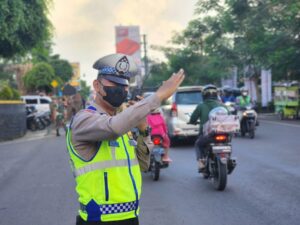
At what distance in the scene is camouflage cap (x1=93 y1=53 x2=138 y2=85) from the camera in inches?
119

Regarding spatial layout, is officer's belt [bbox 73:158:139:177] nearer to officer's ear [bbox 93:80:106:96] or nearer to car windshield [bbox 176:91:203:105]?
officer's ear [bbox 93:80:106:96]

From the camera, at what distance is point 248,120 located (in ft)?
57.9

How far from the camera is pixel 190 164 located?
11.8 metres

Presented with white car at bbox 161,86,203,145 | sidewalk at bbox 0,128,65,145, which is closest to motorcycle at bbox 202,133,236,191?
white car at bbox 161,86,203,145

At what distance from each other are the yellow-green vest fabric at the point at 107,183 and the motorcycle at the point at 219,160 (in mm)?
5398

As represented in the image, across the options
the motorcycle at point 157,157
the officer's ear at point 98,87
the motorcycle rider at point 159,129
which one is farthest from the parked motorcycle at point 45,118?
the officer's ear at point 98,87

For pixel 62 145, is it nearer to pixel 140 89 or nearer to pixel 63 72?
pixel 140 89

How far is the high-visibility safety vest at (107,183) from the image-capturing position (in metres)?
2.87

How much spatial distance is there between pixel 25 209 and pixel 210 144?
3.03 m

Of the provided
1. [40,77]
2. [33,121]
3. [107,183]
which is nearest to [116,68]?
[107,183]

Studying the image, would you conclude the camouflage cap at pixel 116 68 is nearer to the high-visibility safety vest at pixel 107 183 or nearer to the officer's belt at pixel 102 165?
the high-visibility safety vest at pixel 107 183

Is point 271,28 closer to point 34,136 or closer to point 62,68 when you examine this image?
point 34,136


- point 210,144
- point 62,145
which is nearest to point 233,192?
point 210,144

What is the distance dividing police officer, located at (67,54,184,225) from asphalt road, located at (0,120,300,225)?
3.52 m
